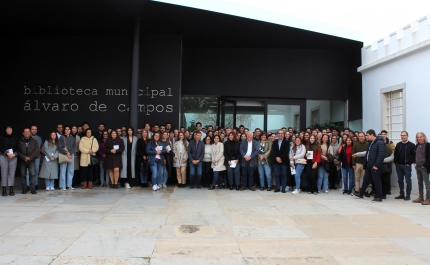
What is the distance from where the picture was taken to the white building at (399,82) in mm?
10578

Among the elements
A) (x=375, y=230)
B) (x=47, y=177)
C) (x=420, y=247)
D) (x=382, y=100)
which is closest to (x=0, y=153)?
(x=47, y=177)

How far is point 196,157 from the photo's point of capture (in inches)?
440

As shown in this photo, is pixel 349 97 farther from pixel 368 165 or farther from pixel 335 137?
pixel 368 165

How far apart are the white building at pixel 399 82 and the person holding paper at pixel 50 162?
1016 cm

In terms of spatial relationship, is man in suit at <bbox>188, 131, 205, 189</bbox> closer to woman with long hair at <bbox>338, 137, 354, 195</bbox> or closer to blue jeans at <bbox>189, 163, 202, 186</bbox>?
blue jeans at <bbox>189, 163, 202, 186</bbox>

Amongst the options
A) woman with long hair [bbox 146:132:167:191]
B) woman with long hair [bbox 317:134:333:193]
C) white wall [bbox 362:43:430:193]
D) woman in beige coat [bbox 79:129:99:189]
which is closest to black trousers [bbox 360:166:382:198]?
woman with long hair [bbox 317:134:333:193]

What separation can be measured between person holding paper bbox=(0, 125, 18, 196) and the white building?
1092cm

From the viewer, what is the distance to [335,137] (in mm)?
11039

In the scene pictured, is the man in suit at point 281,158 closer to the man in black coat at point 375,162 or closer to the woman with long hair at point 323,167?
the woman with long hair at point 323,167

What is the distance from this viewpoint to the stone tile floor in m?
5.09

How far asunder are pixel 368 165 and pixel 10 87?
39.9 feet

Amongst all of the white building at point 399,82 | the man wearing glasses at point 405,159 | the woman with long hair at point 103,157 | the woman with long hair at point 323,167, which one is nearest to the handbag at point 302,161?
the woman with long hair at point 323,167

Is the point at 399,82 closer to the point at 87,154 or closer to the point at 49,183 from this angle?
the point at 87,154

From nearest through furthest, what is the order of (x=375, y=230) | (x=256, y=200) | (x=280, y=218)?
(x=375, y=230), (x=280, y=218), (x=256, y=200)
